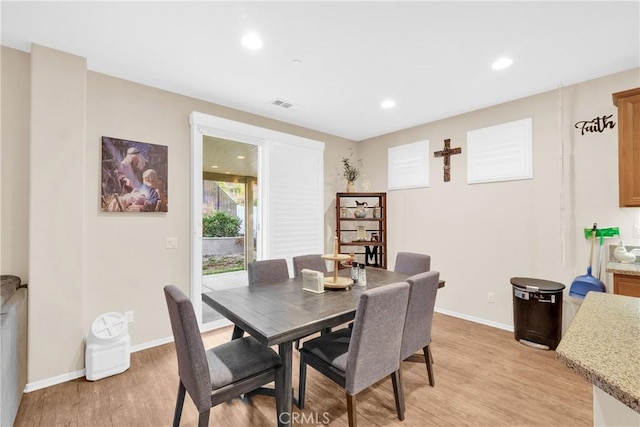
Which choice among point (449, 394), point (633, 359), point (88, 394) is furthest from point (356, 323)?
point (88, 394)

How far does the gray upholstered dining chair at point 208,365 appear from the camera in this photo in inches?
57.1

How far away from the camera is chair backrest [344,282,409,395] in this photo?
5.24 ft

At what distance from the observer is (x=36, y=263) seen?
2303 millimetres

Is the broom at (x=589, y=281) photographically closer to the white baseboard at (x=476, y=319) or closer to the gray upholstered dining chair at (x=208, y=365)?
the white baseboard at (x=476, y=319)

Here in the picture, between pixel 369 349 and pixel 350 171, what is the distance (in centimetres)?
352

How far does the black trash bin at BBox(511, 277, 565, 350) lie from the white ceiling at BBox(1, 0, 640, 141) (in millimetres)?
2108

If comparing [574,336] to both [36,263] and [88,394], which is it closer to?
[88,394]

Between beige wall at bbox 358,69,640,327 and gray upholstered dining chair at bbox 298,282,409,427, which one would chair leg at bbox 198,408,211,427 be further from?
beige wall at bbox 358,69,640,327

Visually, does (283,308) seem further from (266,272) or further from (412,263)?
(412,263)

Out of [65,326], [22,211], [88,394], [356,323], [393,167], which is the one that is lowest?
[88,394]

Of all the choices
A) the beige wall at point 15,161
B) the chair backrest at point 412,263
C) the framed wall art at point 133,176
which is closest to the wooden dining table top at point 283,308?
the chair backrest at point 412,263

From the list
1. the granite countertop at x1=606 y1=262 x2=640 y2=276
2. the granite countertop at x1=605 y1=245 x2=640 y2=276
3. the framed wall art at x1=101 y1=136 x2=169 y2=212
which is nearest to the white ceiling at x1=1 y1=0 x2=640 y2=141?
the framed wall art at x1=101 y1=136 x2=169 y2=212

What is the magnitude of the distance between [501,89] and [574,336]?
305 cm

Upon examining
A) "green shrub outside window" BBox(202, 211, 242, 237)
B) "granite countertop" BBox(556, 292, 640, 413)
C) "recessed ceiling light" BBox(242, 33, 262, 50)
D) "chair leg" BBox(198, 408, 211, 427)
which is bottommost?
"chair leg" BBox(198, 408, 211, 427)
